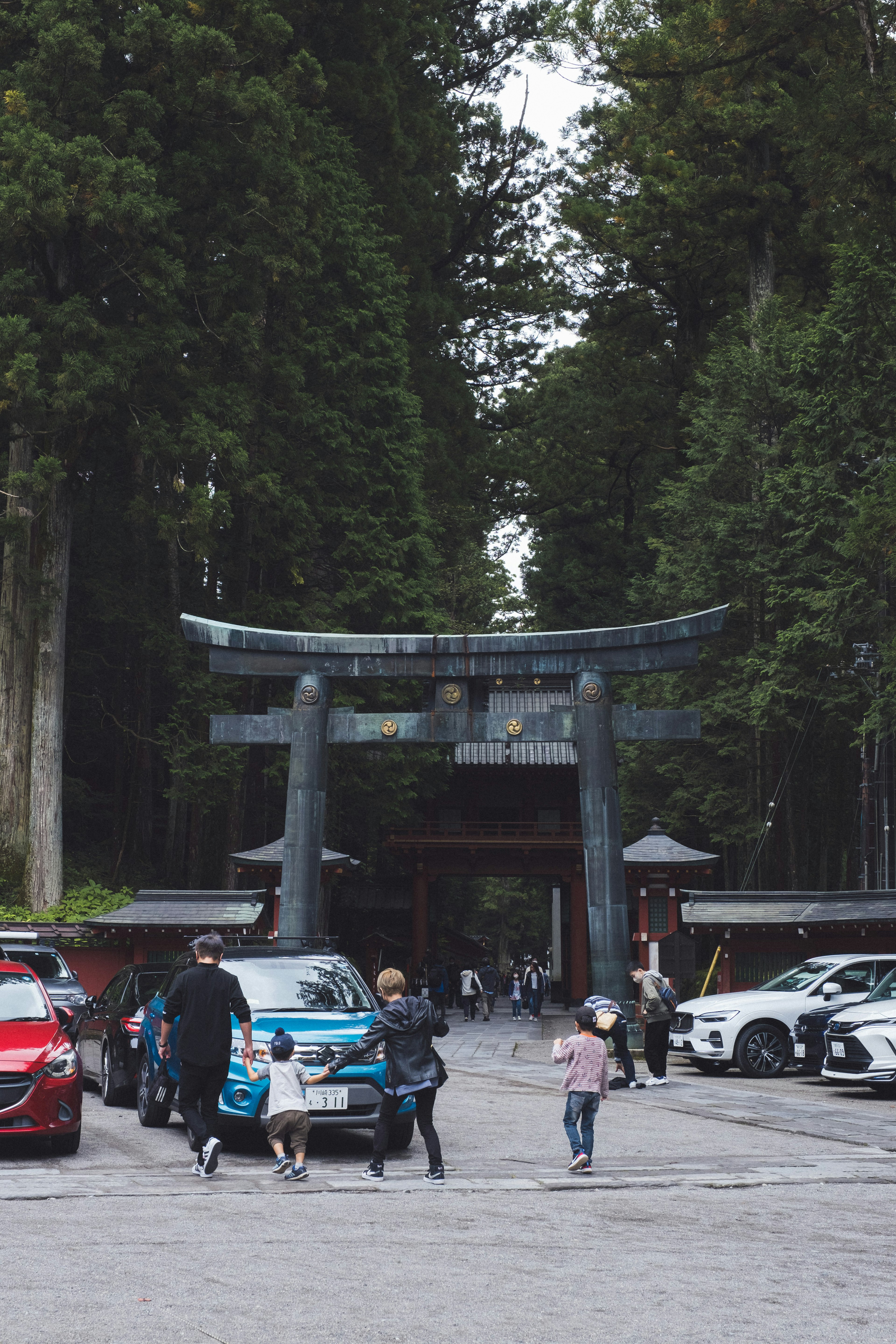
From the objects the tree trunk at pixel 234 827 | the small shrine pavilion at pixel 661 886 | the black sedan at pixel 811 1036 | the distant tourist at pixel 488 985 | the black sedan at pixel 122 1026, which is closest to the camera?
the black sedan at pixel 122 1026

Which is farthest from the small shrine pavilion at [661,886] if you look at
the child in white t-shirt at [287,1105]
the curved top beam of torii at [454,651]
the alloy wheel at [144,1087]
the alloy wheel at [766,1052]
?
the child in white t-shirt at [287,1105]

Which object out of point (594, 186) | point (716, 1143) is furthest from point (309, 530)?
point (716, 1143)

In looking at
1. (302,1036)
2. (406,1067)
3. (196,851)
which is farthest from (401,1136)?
(196,851)

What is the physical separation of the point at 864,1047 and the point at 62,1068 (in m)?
9.39

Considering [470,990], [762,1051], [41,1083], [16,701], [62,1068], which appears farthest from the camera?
[470,990]

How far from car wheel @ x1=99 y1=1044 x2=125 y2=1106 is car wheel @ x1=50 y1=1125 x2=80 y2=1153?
3679 millimetres

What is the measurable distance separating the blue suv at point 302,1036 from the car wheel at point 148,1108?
1 cm

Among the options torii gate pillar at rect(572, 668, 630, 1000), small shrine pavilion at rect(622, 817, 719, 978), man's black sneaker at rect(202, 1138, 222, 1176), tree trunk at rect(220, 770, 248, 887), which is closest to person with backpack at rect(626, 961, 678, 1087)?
torii gate pillar at rect(572, 668, 630, 1000)

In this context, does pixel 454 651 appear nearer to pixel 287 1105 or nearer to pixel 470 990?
pixel 287 1105

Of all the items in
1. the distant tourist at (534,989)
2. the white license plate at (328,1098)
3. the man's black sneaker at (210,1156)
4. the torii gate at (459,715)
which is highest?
the torii gate at (459,715)

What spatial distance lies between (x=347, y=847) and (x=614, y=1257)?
114ft

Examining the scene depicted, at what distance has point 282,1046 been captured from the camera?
9383 mm

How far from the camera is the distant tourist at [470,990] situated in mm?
33719

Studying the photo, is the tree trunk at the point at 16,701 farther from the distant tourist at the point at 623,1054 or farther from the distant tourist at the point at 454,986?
the distant tourist at the point at 454,986
